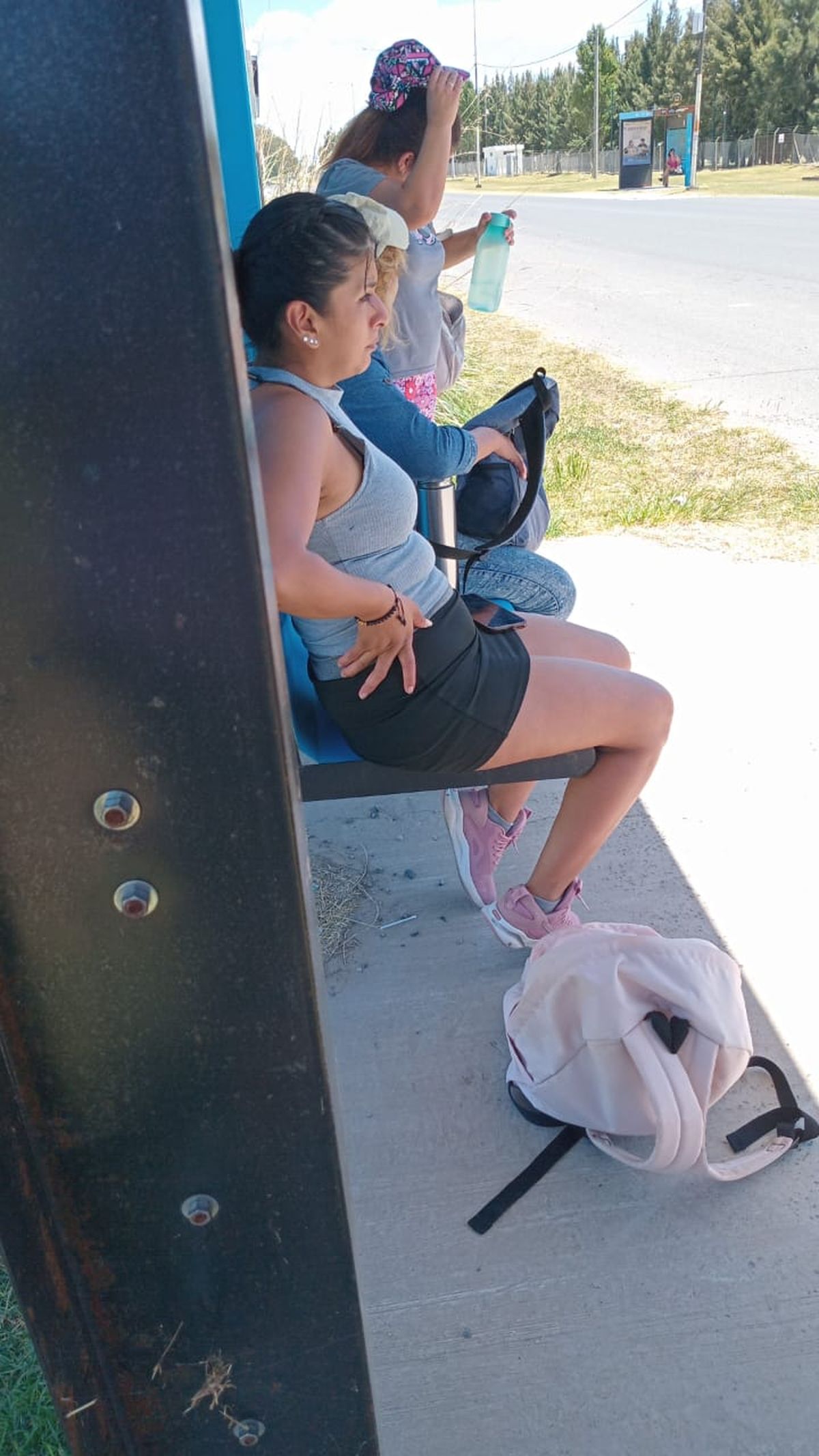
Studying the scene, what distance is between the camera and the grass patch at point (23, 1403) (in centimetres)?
162

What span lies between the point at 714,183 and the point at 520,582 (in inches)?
1763

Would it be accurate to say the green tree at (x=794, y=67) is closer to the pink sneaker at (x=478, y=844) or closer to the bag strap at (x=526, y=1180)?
the pink sneaker at (x=478, y=844)

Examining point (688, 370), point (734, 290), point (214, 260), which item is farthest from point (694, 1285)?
point (734, 290)

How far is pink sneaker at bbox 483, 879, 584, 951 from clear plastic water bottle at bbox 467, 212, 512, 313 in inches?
62.5

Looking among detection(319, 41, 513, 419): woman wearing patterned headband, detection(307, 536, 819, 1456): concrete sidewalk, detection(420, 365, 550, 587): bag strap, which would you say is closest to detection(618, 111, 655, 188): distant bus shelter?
detection(319, 41, 513, 419): woman wearing patterned headband

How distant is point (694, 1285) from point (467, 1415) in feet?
1.34

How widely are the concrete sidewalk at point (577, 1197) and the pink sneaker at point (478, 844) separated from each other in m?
0.08

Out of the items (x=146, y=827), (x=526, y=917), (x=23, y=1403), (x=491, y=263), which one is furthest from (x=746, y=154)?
(x=146, y=827)

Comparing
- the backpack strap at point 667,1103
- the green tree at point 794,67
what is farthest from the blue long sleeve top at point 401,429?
the green tree at point 794,67

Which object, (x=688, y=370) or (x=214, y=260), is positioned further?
(x=688, y=370)

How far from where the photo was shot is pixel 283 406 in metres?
1.77

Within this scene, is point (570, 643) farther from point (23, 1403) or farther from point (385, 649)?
point (23, 1403)

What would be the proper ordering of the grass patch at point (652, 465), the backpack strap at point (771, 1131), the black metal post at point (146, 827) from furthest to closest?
the grass patch at point (652, 465)
the backpack strap at point (771, 1131)
the black metal post at point (146, 827)

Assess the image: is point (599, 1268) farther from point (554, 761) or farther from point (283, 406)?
point (283, 406)
